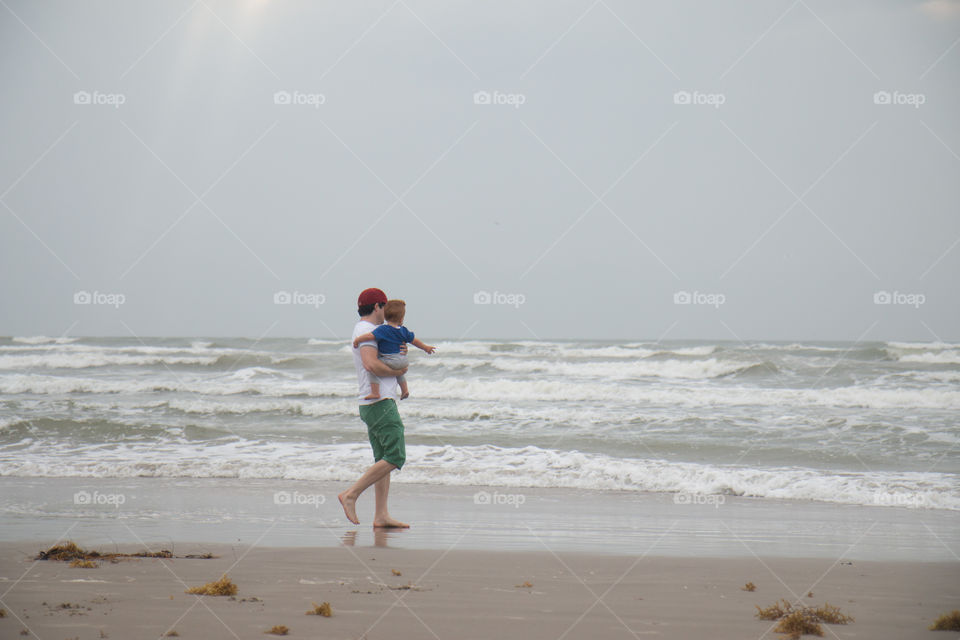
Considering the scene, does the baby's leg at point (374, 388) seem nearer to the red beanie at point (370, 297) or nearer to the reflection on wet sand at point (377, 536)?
the red beanie at point (370, 297)

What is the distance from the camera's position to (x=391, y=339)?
19.7 feet

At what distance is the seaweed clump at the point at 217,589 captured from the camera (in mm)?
3924

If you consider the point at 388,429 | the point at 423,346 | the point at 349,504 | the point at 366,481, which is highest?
the point at 423,346

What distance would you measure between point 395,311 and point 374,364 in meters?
0.44

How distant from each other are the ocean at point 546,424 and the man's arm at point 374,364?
13.8ft

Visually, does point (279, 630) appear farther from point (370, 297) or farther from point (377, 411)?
point (370, 297)

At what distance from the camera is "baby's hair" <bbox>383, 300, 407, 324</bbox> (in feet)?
19.7

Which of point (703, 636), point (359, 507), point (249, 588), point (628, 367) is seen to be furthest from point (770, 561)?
point (628, 367)

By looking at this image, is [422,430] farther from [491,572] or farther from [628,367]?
[628,367]

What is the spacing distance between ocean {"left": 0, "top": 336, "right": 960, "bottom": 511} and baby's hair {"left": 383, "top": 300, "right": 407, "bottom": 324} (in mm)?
4273

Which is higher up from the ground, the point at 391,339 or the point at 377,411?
the point at 391,339

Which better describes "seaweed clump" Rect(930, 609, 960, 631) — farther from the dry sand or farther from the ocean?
the ocean

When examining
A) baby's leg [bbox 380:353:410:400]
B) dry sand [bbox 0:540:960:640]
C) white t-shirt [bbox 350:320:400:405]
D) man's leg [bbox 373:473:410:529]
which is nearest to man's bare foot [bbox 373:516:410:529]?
man's leg [bbox 373:473:410:529]

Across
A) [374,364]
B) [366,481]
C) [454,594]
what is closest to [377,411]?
[374,364]
